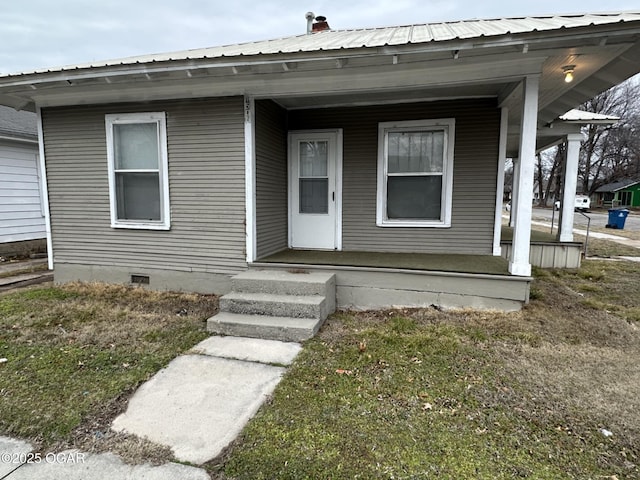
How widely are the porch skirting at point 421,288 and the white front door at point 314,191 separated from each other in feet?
3.93

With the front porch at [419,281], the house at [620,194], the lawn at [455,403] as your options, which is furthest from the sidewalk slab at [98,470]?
the house at [620,194]

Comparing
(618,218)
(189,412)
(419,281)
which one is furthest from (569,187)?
(618,218)

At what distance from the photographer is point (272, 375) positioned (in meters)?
2.79

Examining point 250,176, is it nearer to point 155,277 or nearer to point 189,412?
point 155,277

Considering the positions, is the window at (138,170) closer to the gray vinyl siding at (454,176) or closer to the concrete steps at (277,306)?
the concrete steps at (277,306)

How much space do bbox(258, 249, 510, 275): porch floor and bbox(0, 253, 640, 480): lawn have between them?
528 millimetres

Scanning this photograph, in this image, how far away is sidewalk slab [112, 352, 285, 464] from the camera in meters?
2.05

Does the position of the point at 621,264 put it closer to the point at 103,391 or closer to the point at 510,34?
the point at 510,34

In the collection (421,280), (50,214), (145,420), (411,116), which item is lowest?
(145,420)

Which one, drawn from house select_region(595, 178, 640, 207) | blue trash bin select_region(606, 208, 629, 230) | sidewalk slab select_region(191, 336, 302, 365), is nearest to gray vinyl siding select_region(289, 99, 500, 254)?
sidewalk slab select_region(191, 336, 302, 365)

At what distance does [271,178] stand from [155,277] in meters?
2.13

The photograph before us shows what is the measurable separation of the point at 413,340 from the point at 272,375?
135 cm

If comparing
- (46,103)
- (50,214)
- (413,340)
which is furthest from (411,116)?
(50,214)

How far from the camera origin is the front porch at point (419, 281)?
4.05 meters
